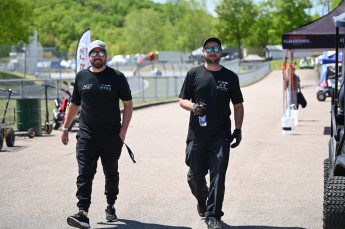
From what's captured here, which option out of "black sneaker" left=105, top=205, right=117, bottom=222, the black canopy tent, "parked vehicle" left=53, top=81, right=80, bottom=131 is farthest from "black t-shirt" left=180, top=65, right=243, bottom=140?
"parked vehicle" left=53, top=81, right=80, bottom=131

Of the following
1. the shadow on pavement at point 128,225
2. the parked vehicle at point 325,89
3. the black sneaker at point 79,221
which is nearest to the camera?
the black sneaker at point 79,221

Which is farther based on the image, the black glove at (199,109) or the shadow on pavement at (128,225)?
the shadow on pavement at (128,225)

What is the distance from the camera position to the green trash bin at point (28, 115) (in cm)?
1770

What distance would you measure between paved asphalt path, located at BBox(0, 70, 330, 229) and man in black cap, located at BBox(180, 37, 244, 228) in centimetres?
59

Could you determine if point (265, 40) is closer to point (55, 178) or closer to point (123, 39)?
point (123, 39)

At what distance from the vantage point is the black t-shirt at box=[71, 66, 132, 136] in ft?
25.1

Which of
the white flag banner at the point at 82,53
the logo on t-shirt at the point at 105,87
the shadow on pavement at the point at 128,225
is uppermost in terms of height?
the white flag banner at the point at 82,53

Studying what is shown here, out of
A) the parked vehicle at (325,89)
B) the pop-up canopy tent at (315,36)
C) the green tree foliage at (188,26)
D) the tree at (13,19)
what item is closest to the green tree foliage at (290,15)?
the green tree foliage at (188,26)

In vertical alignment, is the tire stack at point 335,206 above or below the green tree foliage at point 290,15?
below

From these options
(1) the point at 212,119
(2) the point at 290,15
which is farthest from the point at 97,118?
(2) the point at 290,15

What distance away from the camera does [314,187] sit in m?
10.2

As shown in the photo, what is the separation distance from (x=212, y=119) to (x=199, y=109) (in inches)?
9.8

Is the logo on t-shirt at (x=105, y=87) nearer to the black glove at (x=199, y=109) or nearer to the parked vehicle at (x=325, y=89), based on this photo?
the black glove at (x=199, y=109)

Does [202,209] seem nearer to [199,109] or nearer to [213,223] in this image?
[213,223]
